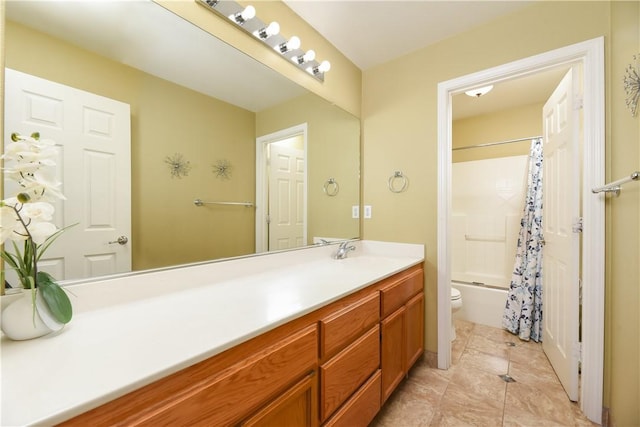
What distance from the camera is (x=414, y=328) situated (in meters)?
1.76

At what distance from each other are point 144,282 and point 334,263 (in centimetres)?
108

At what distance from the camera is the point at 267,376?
0.76 m

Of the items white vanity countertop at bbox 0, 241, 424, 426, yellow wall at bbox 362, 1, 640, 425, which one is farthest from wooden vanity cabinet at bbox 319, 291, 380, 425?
yellow wall at bbox 362, 1, 640, 425

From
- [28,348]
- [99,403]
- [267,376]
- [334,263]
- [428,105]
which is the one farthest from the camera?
[428,105]

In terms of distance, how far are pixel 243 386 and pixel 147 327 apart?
317 millimetres

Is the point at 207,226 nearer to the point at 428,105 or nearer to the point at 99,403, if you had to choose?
the point at 99,403

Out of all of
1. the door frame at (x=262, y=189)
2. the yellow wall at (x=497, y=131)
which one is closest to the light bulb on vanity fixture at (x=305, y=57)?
the door frame at (x=262, y=189)

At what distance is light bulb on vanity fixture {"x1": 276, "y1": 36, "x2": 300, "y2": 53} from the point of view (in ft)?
5.09

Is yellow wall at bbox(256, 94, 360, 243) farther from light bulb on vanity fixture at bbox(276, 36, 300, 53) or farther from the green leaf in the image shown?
the green leaf

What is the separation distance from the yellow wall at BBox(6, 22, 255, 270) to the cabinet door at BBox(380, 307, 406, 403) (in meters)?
0.87

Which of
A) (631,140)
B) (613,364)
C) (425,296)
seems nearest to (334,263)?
(425,296)

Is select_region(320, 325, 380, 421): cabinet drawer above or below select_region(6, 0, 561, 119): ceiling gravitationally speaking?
below

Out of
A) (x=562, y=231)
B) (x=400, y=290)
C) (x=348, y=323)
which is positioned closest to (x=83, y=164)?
(x=348, y=323)

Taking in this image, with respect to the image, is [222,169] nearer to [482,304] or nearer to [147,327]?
[147,327]
